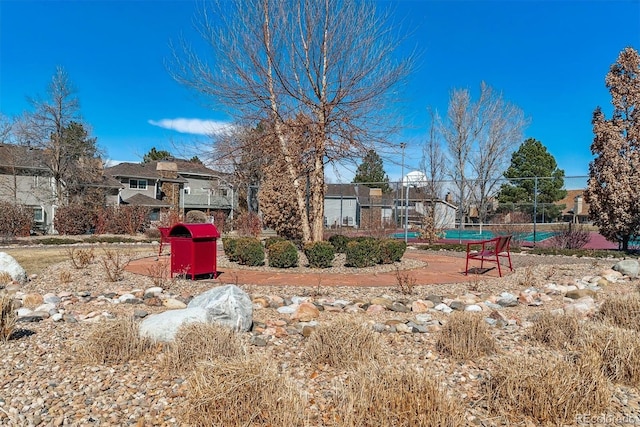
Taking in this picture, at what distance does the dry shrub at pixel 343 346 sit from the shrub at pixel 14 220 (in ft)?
65.0

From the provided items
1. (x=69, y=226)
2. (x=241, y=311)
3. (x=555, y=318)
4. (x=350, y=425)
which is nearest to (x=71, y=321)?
(x=241, y=311)

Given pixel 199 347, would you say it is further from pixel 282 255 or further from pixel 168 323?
pixel 282 255

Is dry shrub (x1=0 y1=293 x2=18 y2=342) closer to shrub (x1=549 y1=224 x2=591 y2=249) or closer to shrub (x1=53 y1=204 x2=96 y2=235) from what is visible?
shrub (x1=549 y1=224 x2=591 y2=249)

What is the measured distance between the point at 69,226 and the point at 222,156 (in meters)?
14.2

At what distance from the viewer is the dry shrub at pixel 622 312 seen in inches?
172

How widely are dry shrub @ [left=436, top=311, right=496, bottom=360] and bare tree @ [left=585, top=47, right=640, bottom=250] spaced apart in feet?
38.0

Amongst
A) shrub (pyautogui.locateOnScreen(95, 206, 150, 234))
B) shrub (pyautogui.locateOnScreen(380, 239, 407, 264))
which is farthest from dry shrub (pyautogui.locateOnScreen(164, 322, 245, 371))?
shrub (pyautogui.locateOnScreen(95, 206, 150, 234))

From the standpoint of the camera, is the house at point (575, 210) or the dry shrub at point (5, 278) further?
the house at point (575, 210)

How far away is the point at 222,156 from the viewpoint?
1055 centimetres

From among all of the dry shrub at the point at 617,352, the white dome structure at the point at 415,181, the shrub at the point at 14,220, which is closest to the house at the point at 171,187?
the shrub at the point at 14,220

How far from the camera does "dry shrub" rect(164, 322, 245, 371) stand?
314cm

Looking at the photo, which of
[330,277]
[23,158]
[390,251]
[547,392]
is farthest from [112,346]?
[23,158]

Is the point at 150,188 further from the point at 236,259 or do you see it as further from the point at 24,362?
the point at 24,362

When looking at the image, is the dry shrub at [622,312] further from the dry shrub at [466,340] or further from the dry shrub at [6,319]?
the dry shrub at [6,319]
